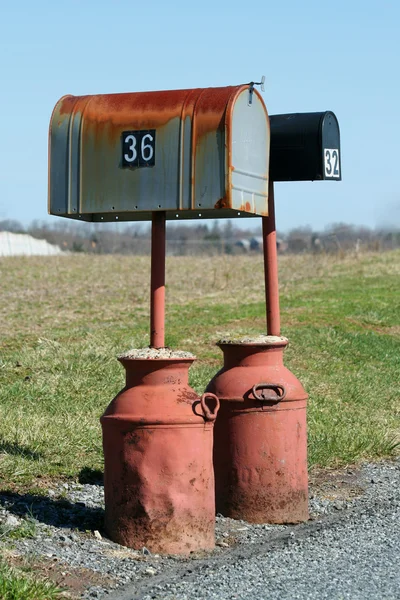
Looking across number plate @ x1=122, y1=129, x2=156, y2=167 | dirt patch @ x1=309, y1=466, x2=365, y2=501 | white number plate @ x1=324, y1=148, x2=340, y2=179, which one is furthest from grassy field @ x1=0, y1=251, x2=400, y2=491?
white number plate @ x1=324, y1=148, x2=340, y2=179

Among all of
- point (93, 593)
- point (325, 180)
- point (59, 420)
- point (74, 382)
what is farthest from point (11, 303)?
point (93, 593)

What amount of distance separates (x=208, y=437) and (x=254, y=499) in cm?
83

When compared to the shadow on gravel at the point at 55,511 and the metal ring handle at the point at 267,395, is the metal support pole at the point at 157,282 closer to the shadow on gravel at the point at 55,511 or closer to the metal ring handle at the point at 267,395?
the metal ring handle at the point at 267,395

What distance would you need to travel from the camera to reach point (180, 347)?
1333 centimetres

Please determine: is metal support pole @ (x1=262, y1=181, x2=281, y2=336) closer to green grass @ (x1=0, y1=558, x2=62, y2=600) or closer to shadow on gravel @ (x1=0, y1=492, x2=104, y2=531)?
shadow on gravel @ (x1=0, y1=492, x2=104, y2=531)

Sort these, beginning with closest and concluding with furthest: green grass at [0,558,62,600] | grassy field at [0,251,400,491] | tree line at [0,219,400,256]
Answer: green grass at [0,558,62,600] → grassy field at [0,251,400,491] → tree line at [0,219,400,256]

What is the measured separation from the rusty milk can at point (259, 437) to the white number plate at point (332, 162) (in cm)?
116

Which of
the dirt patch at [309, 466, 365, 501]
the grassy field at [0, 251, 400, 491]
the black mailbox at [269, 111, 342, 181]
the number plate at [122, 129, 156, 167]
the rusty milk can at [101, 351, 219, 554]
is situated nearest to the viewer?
the rusty milk can at [101, 351, 219, 554]

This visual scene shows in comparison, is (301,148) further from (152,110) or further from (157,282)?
(157,282)

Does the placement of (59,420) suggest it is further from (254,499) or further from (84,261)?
(84,261)

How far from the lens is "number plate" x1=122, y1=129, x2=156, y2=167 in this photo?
5879 millimetres

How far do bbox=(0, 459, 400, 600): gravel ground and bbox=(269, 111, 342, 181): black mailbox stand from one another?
219 cm

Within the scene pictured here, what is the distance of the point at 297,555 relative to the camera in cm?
545

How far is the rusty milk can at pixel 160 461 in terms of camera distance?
214 inches
